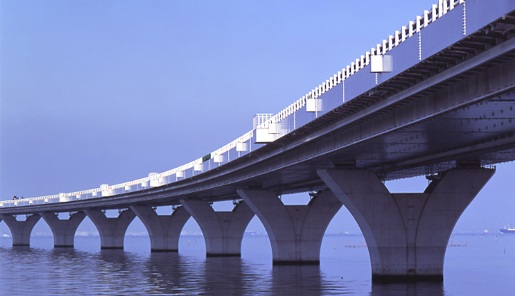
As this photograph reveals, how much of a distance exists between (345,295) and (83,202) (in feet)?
305

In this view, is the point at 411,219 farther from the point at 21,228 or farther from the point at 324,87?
the point at 21,228

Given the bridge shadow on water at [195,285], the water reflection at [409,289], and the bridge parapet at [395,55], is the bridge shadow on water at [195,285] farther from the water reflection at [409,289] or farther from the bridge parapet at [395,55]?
the bridge parapet at [395,55]

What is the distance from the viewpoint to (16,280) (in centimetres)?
5091

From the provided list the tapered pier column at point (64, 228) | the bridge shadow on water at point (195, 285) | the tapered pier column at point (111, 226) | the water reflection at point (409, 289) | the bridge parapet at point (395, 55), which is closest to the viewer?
the bridge parapet at point (395, 55)

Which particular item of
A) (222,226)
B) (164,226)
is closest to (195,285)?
(222,226)

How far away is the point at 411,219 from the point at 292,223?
2641 centimetres

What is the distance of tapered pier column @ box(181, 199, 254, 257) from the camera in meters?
96.7

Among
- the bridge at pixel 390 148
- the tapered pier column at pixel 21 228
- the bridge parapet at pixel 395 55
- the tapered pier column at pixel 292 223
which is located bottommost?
the tapered pier column at pixel 21 228

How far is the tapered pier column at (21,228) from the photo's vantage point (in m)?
169

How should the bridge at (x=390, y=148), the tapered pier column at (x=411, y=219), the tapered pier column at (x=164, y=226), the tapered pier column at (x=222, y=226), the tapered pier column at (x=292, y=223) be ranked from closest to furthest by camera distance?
the bridge at (x=390, y=148) < the tapered pier column at (x=411, y=219) < the tapered pier column at (x=292, y=223) < the tapered pier column at (x=222, y=226) < the tapered pier column at (x=164, y=226)

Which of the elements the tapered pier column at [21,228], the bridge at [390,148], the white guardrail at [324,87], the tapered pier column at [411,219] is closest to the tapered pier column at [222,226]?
the bridge at [390,148]

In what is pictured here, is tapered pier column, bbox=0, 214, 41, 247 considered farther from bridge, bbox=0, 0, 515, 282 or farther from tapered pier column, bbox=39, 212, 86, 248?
bridge, bbox=0, 0, 515, 282

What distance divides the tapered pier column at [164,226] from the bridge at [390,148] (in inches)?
849

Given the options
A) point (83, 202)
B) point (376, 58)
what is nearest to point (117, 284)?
point (376, 58)
